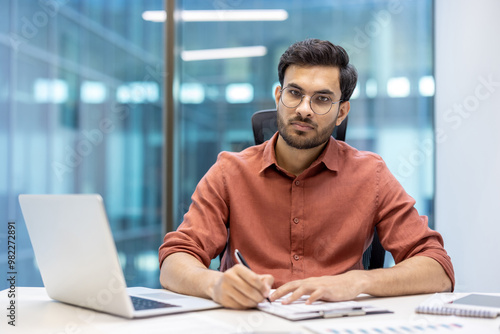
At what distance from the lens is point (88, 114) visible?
3.46m

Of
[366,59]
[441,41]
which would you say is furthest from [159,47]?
[441,41]

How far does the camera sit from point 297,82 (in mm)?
1693

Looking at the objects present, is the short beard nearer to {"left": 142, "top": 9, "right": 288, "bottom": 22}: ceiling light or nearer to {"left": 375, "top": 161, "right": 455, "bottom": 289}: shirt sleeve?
{"left": 375, "top": 161, "right": 455, "bottom": 289}: shirt sleeve

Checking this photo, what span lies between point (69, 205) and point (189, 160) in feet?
8.39

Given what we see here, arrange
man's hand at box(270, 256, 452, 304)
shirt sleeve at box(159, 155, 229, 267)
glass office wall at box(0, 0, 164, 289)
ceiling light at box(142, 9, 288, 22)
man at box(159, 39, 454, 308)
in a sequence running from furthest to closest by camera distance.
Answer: ceiling light at box(142, 9, 288, 22) < glass office wall at box(0, 0, 164, 289) < man at box(159, 39, 454, 308) < shirt sleeve at box(159, 155, 229, 267) < man's hand at box(270, 256, 452, 304)

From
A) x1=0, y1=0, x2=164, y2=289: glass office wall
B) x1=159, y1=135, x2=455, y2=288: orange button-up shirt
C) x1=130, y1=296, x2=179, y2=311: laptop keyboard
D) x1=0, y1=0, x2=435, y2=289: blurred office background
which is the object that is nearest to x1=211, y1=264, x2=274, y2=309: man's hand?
x1=130, y1=296, x2=179, y2=311: laptop keyboard

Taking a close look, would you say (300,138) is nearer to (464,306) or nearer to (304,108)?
(304,108)

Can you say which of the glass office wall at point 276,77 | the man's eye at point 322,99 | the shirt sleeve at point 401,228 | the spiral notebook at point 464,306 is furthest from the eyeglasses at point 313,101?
the glass office wall at point 276,77

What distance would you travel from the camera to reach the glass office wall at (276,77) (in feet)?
11.0

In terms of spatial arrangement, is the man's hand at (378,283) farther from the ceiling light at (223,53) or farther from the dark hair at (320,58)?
the ceiling light at (223,53)

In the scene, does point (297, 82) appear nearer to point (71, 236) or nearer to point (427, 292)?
point (427, 292)

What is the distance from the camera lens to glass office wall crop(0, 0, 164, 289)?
3.06 m

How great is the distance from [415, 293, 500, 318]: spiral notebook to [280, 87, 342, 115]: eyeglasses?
0.66m

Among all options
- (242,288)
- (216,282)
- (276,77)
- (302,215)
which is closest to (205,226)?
(302,215)
